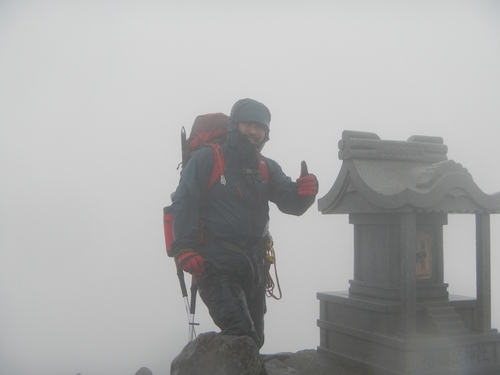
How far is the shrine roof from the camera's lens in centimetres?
539

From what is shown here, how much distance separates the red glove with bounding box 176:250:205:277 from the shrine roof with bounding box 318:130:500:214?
1962mm

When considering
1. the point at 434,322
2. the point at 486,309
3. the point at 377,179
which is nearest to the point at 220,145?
the point at 377,179

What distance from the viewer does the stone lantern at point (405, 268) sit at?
5.34m

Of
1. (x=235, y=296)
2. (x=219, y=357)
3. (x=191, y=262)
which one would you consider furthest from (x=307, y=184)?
(x=219, y=357)

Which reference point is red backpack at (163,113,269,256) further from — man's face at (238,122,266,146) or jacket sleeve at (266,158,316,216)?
man's face at (238,122,266,146)

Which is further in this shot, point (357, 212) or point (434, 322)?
point (357, 212)

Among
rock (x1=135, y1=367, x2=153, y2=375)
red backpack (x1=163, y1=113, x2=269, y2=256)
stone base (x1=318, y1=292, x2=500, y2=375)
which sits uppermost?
red backpack (x1=163, y1=113, x2=269, y2=256)

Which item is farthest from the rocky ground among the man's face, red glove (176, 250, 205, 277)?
the man's face

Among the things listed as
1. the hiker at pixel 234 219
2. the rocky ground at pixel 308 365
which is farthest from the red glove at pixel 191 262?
the rocky ground at pixel 308 365

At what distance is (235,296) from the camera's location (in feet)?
14.9

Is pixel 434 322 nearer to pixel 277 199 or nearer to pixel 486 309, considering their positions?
pixel 486 309

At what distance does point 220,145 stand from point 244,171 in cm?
31

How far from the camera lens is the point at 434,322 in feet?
18.3

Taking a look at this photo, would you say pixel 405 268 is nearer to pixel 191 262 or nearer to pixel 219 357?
pixel 219 357
